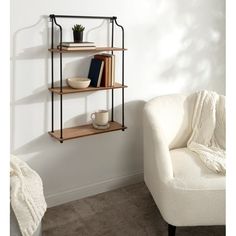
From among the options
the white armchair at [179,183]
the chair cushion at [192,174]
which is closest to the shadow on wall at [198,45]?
the white armchair at [179,183]

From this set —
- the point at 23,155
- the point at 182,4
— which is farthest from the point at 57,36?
the point at 182,4

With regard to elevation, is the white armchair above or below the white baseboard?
above

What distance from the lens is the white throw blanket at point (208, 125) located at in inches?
101

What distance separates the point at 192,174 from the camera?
2.16 metres

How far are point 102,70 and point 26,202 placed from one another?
1.12m

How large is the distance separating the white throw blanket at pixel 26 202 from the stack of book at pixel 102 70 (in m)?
0.89

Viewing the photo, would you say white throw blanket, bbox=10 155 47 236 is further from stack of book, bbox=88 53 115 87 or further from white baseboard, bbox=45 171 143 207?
stack of book, bbox=88 53 115 87

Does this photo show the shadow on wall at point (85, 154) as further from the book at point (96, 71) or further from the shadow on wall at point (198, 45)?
the shadow on wall at point (198, 45)

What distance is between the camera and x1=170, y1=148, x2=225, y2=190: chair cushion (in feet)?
6.62

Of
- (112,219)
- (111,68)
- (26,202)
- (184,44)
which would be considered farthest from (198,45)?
(26,202)

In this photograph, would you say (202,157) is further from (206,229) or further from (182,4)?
(182,4)

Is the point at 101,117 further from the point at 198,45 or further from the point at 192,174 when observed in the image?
the point at 198,45

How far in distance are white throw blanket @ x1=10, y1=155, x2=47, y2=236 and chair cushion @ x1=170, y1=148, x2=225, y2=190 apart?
0.79 meters

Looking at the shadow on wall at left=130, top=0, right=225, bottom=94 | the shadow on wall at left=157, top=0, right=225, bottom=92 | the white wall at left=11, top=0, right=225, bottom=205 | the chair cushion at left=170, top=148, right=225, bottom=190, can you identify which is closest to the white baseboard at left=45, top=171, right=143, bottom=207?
the white wall at left=11, top=0, right=225, bottom=205
